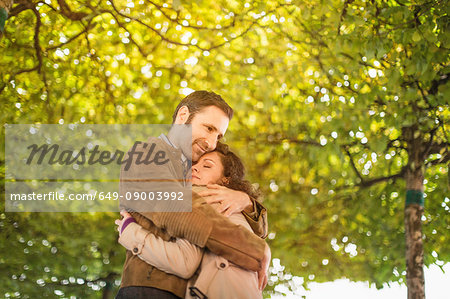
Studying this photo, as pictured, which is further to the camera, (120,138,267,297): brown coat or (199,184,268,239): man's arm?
(199,184,268,239): man's arm

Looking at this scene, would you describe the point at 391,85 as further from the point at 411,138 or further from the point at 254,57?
the point at 254,57

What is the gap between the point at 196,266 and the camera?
2340mm

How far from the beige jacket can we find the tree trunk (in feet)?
14.9

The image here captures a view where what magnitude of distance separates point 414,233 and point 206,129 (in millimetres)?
4680

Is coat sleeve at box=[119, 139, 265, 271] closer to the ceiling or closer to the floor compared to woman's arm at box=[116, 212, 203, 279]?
closer to the ceiling

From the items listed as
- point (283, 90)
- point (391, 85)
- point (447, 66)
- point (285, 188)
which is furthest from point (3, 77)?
point (447, 66)

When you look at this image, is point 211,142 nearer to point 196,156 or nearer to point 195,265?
point 196,156

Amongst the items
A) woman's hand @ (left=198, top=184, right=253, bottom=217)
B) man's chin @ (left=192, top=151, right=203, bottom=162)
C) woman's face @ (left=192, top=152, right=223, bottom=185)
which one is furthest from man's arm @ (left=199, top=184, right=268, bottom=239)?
man's chin @ (left=192, top=151, right=203, bottom=162)

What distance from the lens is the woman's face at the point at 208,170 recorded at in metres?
2.78

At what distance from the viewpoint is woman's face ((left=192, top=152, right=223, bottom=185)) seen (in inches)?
109

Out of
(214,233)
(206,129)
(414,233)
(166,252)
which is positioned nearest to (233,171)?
(206,129)

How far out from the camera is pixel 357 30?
5625mm

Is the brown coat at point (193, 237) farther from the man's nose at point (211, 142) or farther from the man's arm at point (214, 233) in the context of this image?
the man's nose at point (211, 142)

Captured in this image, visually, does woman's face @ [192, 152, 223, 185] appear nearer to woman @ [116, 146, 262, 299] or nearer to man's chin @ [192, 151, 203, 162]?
man's chin @ [192, 151, 203, 162]
